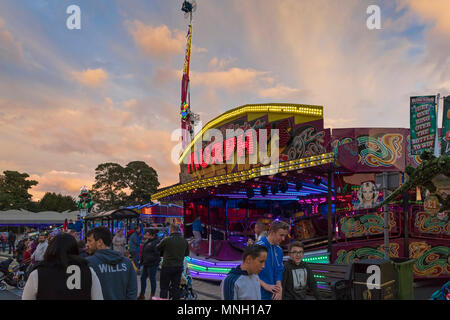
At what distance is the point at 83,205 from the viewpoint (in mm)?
29109

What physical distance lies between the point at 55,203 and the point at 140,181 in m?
43.7

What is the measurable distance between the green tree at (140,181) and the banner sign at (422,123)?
48.7m

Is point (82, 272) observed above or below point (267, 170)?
below

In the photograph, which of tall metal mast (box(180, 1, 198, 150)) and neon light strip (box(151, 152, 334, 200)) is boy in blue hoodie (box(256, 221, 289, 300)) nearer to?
neon light strip (box(151, 152, 334, 200))

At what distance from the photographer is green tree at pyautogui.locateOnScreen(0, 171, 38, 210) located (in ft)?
228

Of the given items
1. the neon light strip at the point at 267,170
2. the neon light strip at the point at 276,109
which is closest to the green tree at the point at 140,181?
the neon light strip at the point at 276,109

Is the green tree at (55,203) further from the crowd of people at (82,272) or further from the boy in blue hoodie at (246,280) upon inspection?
the boy in blue hoodie at (246,280)

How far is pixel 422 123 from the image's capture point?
1057 centimetres

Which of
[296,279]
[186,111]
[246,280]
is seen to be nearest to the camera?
[246,280]

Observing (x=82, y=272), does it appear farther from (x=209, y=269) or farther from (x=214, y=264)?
(x=209, y=269)

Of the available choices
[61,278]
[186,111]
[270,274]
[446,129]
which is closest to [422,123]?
[446,129]
